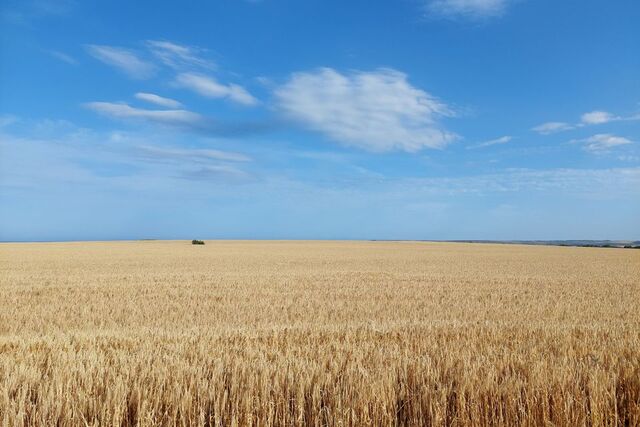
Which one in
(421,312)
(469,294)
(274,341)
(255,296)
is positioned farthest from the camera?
(469,294)

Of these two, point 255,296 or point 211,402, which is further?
point 255,296

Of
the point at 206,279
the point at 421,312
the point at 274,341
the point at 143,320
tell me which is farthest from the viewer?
the point at 206,279

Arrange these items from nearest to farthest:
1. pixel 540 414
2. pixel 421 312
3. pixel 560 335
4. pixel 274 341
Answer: pixel 540 414 < pixel 274 341 < pixel 560 335 < pixel 421 312

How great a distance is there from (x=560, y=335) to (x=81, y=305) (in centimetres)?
1207

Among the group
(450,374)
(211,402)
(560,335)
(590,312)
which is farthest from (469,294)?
(211,402)

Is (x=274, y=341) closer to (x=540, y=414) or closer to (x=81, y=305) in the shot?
(x=540, y=414)

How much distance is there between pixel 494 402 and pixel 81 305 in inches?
484

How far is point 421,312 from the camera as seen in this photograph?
12.5 m

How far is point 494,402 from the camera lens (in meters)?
3.96

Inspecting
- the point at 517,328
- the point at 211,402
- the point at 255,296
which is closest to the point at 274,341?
the point at 211,402

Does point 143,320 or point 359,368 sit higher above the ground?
point 359,368

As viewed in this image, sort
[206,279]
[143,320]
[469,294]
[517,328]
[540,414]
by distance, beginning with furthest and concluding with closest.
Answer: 1. [206,279]
2. [469,294]
3. [143,320]
4. [517,328]
5. [540,414]

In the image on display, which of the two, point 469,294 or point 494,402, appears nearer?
point 494,402

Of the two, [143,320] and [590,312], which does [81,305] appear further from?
[590,312]
